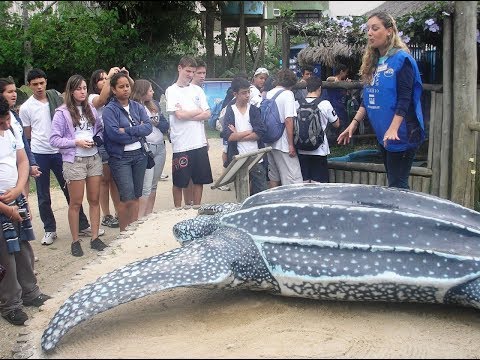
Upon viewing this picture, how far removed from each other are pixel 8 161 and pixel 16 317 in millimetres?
1007

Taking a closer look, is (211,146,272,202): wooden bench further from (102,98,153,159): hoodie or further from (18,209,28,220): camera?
(18,209,28,220): camera

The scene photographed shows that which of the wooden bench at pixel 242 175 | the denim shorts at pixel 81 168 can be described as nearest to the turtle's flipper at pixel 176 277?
the wooden bench at pixel 242 175

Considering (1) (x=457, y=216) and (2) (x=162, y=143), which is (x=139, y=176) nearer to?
(2) (x=162, y=143)

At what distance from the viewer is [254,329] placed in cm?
213

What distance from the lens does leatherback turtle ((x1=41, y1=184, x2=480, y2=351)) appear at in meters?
2.19

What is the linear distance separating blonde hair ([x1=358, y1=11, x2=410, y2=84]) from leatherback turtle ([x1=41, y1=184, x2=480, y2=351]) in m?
1.17

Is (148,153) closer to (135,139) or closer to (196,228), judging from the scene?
(135,139)

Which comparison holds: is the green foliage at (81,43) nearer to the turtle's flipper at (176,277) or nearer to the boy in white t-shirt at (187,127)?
the boy in white t-shirt at (187,127)

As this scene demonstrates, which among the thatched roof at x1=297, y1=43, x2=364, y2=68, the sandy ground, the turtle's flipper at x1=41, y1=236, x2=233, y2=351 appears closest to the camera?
the sandy ground

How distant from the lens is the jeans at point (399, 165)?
11.1ft

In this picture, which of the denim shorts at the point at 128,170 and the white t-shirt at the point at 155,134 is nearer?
the denim shorts at the point at 128,170

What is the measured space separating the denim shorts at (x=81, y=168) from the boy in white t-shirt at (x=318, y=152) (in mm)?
1939

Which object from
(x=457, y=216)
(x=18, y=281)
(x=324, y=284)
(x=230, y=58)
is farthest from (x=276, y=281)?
(x=230, y=58)

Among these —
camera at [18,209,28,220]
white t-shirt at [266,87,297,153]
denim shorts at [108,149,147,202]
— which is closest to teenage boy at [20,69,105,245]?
denim shorts at [108,149,147,202]
